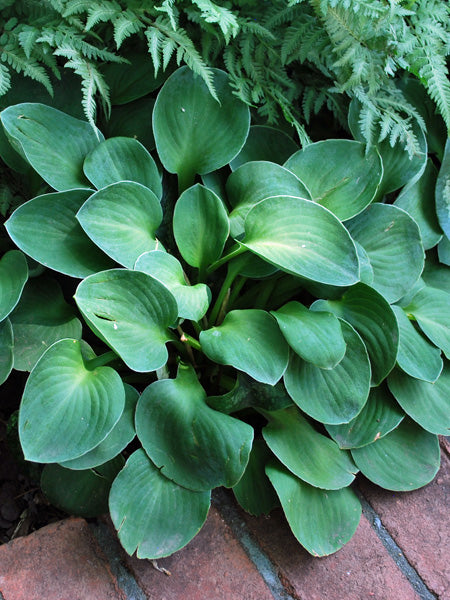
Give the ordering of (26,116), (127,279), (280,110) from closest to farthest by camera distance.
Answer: (127,279), (26,116), (280,110)

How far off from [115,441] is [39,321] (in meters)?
0.27

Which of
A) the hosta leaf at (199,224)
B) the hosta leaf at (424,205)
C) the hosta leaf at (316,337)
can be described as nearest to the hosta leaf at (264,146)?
the hosta leaf at (199,224)

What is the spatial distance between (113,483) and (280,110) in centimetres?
81

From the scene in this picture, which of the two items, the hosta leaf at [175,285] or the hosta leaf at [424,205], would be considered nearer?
the hosta leaf at [175,285]

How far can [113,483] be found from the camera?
97 centimetres

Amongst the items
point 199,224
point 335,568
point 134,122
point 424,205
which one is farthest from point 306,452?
point 134,122

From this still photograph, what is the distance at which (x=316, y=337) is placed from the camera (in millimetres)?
947

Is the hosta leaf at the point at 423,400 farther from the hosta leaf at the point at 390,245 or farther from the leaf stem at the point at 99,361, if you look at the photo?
the leaf stem at the point at 99,361

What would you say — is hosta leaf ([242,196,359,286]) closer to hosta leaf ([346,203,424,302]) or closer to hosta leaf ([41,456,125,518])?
hosta leaf ([346,203,424,302])

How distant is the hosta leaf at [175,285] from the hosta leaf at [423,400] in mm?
416

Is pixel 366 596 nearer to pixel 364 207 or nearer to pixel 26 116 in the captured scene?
pixel 364 207

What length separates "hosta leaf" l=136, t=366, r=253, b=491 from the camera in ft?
3.16

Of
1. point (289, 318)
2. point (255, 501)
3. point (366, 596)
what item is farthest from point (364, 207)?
point (366, 596)

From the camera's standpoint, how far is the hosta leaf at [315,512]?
1.02 meters
